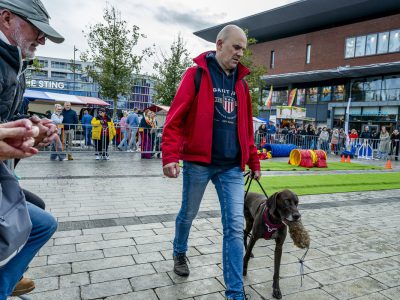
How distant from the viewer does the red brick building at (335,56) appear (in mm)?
32219

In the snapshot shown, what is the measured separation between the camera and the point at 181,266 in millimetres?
3186

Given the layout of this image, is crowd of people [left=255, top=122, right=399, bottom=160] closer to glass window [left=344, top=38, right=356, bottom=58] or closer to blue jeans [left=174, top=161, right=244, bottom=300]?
glass window [left=344, top=38, right=356, bottom=58]

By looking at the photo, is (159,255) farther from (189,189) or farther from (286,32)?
(286,32)

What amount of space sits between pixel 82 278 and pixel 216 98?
2.06 meters

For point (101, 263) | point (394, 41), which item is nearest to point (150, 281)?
point (101, 263)

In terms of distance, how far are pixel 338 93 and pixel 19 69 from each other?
132ft

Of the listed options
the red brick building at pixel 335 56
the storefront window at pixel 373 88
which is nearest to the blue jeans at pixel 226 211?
the red brick building at pixel 335 56

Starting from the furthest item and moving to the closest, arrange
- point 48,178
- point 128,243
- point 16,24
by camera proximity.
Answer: point 48,178, point 128,243, point 16,24

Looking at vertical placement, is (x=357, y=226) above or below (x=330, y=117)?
below

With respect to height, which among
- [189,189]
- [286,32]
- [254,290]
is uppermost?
[286,32]

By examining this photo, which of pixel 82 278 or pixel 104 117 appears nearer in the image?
pixel 82 278

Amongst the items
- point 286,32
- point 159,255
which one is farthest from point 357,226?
point 286,32

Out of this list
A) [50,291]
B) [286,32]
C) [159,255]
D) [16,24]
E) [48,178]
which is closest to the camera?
[16,24]

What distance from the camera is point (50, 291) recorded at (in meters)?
2.73
